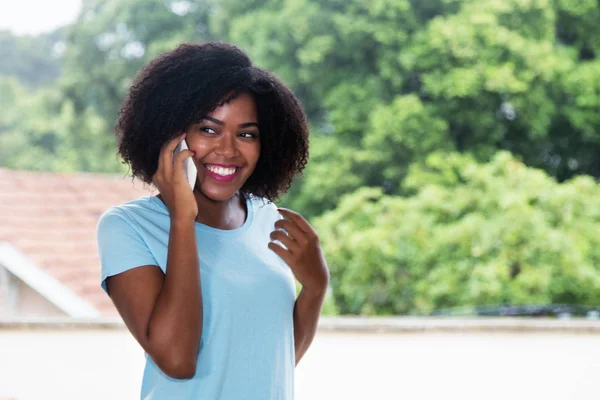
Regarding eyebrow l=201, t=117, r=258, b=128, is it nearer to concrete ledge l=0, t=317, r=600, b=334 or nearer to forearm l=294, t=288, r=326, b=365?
forearm l=294, t=288, r=326, b=365

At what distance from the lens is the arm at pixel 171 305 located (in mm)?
859

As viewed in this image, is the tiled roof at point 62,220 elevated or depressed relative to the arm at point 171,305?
elevated

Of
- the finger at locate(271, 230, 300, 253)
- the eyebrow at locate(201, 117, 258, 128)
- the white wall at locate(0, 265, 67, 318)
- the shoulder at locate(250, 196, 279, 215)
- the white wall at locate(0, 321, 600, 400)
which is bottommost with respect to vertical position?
the white wall at locate(0, 321, 600, 400)

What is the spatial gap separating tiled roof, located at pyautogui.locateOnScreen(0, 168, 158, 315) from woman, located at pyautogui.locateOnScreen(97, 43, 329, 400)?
4065mm

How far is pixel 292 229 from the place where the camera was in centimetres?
107

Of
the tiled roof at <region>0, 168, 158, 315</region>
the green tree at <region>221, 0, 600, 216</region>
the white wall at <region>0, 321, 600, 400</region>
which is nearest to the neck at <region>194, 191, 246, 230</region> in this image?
the white wall at <region>0, 321, 600, 400</region>

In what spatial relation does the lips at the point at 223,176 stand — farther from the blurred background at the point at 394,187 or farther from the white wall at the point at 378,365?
the blurred background at the point at 394,187

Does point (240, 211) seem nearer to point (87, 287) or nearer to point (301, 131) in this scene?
point (301, 131)

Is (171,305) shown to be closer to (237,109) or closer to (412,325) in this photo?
(237,109)

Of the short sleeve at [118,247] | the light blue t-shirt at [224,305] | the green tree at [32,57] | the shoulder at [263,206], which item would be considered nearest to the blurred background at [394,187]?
the green tree at [32,57]

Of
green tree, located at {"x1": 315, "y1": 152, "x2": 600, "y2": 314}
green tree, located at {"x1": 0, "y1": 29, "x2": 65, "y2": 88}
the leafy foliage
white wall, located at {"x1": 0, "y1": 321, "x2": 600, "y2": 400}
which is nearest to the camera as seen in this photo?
white wall, located at {"x1": 0, "y1": 321, "x2": 600, "y2": 400}

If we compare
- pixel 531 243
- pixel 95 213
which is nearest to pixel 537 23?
pixel 531 243

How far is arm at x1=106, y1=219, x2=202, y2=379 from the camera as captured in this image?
0.86 m

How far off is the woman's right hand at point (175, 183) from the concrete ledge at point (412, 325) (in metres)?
2.90
